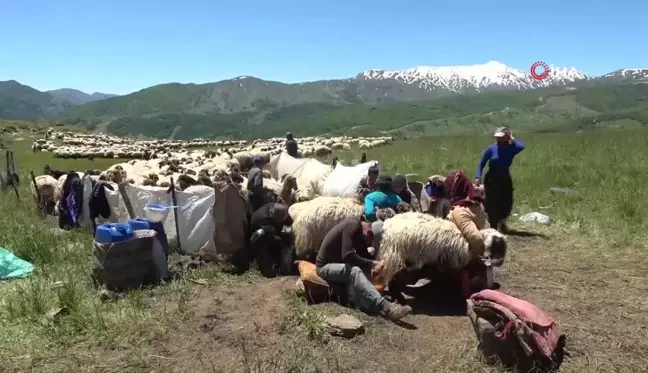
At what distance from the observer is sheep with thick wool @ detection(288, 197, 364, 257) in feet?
22.3

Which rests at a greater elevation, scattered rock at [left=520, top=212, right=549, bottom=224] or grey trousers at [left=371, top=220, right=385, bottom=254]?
grey trousers at [left=371, top=220, right=385, bottom=254]

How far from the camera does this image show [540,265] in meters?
7.31

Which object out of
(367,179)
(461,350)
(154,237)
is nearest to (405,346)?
(461,350)

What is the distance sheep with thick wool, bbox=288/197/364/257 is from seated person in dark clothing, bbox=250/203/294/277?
281mm

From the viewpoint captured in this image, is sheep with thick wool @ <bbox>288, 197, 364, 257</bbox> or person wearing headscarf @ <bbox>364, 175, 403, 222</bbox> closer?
sheep with thick wool @ <bbox>288, 197, 364, 257</bbox>

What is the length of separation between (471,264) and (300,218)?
2.18 m

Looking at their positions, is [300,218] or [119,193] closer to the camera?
[300,218]

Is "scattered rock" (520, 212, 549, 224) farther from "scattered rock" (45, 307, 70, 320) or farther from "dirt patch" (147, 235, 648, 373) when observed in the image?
"scattered rock" (45, 307, 70, 320)

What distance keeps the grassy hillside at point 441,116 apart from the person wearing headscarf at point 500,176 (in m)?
70.0

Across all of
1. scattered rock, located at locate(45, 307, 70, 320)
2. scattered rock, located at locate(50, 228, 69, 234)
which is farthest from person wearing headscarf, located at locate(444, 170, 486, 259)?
scattered rock, located at locate(50, 228, 69, 234)

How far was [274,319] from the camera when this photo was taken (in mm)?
5535

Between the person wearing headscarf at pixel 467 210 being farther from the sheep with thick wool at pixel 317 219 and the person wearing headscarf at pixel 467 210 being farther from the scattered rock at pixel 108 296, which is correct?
the scattered rock at pixel 108 296

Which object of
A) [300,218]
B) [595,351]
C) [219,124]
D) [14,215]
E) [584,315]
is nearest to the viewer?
[595,351]

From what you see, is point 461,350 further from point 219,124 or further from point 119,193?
point 219,124
